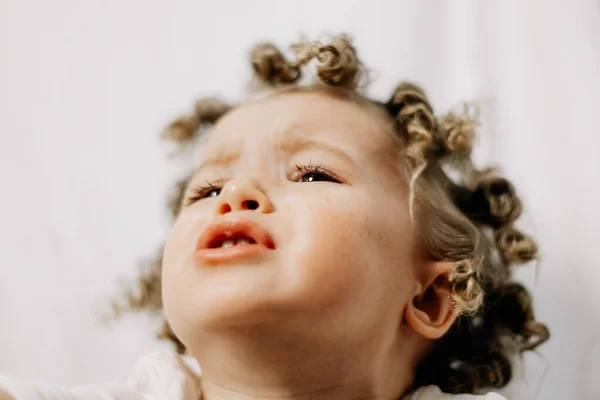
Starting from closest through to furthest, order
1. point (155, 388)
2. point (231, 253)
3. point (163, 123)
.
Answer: point (231, 253), point (155, 388), point (163, 123)

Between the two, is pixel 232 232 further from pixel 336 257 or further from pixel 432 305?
pixel 432 305

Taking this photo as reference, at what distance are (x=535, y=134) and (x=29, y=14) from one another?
80 cm

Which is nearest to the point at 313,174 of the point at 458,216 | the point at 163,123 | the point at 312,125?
the point at 312,125

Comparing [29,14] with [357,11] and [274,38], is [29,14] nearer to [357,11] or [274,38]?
[274,38]

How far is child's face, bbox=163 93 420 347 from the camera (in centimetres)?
67

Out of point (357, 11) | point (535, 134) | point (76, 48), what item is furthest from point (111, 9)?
point (535, 134)

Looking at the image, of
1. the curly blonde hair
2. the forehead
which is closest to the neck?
the curly blonde hair

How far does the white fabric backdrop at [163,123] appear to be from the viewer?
40.3 inches

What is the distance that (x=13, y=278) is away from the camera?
3.48 ft

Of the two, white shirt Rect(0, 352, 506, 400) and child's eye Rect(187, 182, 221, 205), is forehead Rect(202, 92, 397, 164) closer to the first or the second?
child's eye Rect(187, 182, 221, 205)

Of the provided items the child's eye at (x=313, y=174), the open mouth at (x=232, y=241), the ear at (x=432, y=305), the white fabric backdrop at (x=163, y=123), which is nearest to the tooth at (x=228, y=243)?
the open mouth at (x=232, y=241)

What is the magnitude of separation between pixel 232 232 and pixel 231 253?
3 cm

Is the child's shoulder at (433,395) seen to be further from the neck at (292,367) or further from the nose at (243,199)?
the nose at (243,199)

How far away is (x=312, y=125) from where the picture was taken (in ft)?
2.60
